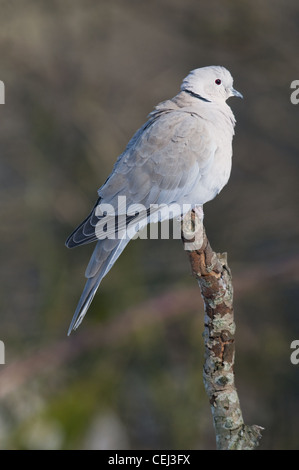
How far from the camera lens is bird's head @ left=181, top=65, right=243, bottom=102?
332 centimetres

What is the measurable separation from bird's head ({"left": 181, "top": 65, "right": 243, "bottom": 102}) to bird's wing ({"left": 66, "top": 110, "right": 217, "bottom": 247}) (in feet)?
0.77

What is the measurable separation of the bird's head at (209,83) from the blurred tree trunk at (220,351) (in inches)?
37.8

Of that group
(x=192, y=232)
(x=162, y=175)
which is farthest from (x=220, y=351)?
(x=162, y=175)

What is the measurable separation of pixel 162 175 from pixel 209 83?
0.58 meters

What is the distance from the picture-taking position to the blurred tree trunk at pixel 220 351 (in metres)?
2.62

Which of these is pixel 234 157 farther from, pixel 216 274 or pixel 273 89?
pixel 216 274

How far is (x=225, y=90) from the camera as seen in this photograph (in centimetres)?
343

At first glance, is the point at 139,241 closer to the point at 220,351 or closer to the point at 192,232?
the point at 192,232

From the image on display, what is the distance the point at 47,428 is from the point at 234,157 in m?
2.49

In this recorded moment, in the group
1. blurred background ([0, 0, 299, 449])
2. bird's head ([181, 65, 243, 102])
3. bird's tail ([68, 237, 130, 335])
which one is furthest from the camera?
blurred background ([0, 0, 299, 449])

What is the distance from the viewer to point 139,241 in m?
5.12

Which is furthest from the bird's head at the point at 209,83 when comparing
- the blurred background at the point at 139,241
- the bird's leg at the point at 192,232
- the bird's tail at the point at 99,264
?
the blurred background at the point at 139,241

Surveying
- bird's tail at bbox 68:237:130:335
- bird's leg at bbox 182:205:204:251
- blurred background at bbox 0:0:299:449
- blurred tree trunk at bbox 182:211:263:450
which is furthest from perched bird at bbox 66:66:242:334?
blurred background at bbox 0:0:299:449

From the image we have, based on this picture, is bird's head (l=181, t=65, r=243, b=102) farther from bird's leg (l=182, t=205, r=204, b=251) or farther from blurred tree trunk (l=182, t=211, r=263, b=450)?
blurred tree trunk (l=182, t=211, r=263, b=450)
